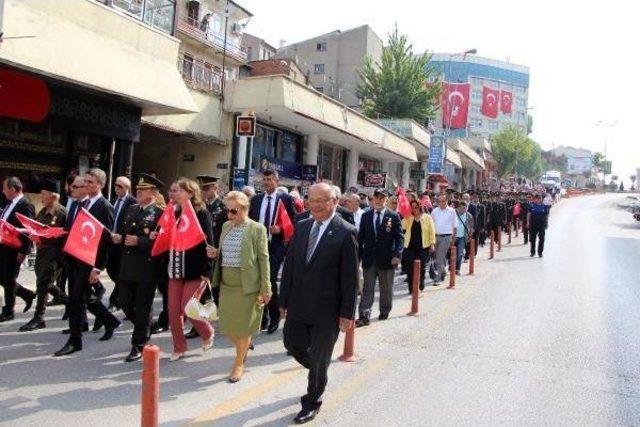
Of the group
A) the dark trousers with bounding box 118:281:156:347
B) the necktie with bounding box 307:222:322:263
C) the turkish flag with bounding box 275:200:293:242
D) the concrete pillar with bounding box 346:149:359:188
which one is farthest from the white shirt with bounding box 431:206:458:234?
the concrete pillar with bounding box 346:149:359:188

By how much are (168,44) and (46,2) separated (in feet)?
13.2

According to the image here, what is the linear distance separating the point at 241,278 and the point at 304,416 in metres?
1.51

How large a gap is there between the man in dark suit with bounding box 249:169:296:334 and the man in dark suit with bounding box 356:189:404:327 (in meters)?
1.28

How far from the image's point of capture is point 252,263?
5383mm

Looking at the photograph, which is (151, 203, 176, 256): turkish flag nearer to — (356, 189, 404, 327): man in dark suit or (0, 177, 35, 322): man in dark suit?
(0, 177, 35, 322): man in dark suit

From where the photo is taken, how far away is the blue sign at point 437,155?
30234mm

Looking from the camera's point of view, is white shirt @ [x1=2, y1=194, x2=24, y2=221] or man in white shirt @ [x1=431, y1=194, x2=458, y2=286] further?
man in white shirt @ [x1=431, y1=194, x2=458, y2=286]

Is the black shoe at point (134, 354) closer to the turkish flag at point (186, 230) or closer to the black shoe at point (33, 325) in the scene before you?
the turkish flag at point (186, 230)

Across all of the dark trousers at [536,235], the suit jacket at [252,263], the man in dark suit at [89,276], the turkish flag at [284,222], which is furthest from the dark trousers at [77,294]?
the dark trousers at [536,235]

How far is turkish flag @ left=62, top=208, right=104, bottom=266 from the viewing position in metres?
5.83

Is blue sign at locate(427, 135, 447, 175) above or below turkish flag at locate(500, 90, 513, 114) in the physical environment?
below

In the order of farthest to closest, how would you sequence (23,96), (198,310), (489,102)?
(489,102) < (23,96) < (198,310)

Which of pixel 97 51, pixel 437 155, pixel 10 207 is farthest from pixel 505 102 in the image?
pixel 10 207

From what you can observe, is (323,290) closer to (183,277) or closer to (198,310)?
(198,310)
